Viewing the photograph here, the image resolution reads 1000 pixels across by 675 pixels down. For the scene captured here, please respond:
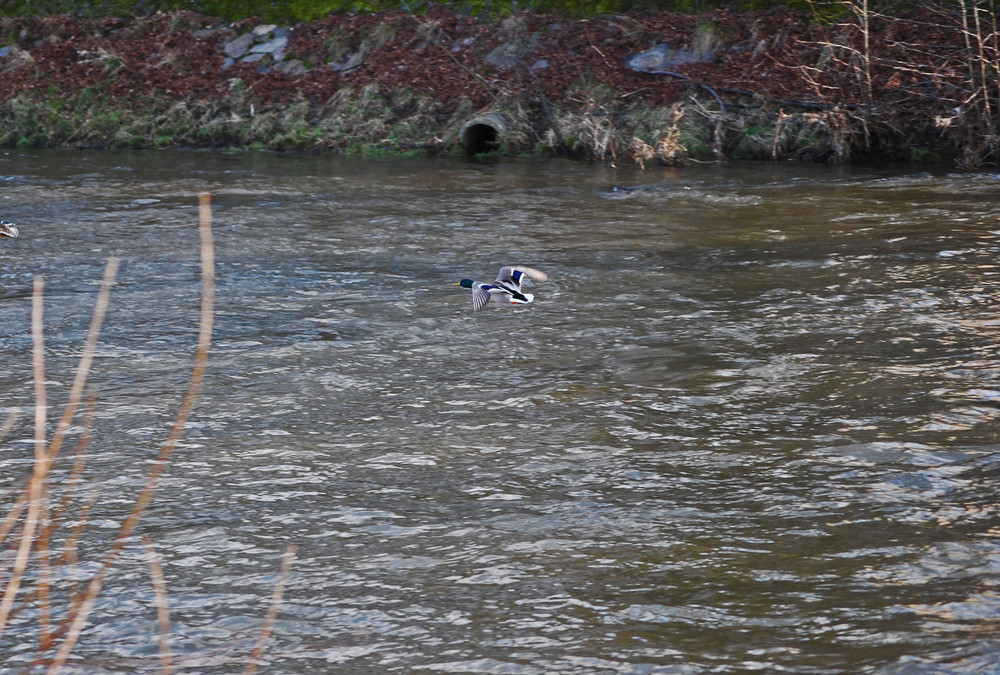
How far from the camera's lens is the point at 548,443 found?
231 inches

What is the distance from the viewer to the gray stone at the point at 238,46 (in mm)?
20938

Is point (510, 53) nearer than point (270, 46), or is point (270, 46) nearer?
point (510, 53)

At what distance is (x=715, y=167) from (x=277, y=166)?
256 inches

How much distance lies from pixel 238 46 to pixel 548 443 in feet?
56.7

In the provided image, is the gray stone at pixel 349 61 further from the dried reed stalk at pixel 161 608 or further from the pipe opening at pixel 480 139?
the dried reed stalk at pixel 161 608

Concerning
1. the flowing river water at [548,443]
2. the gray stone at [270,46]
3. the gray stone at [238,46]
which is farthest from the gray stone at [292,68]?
the flowing river water at [548,443]

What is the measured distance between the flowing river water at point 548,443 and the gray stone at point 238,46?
10183mm

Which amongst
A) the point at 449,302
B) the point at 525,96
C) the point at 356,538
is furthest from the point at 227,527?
the point at 525,96

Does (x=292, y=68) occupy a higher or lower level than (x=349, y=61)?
lower

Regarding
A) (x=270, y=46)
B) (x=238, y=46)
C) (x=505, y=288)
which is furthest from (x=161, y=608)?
(x=238, y=46)

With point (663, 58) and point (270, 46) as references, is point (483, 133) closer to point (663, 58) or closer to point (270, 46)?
point (663, 58)

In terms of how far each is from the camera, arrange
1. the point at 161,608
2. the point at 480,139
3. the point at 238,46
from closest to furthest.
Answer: the point at 161,608 → the point at 480,139 → the point at 238,46

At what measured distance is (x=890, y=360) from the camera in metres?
6.94

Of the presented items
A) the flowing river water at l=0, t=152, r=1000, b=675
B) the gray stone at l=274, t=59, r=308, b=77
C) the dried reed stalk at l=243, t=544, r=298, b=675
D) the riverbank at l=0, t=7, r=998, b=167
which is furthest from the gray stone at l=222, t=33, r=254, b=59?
the dried reed stalk at l=243, t=544, r=298, b=675
